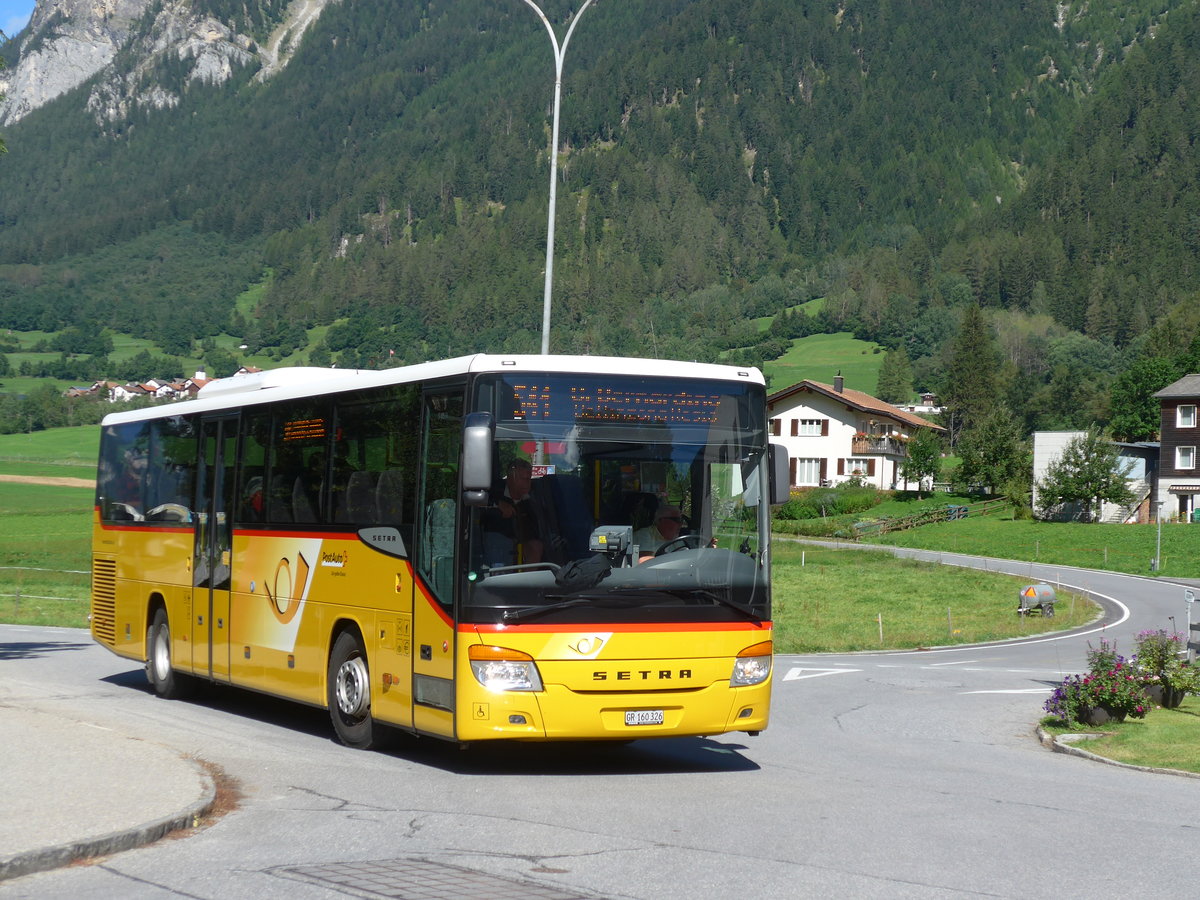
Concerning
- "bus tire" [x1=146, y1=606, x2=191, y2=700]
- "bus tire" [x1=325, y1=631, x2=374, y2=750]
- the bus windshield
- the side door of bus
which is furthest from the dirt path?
the bus windshield

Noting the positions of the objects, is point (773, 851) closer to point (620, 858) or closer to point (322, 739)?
point (620, 858)

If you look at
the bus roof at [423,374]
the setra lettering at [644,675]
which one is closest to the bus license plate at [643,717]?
the setra lettering at [644,675]

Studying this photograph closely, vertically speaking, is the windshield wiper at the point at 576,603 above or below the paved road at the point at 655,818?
above

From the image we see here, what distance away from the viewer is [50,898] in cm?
741

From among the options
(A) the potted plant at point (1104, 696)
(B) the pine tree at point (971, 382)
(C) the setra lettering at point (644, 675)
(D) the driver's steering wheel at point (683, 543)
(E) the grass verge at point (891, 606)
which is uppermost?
(B) the pine tree at point (971, 382)

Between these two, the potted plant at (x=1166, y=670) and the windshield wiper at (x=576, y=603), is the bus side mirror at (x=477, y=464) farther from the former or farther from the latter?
the potted plant at (x=1166, y=670)

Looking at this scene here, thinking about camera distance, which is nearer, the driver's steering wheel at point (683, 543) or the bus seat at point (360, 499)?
the driver's steering wheel at point (683, 543)

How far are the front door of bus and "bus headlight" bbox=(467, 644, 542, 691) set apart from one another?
529 centimetres

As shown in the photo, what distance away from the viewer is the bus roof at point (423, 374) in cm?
1171

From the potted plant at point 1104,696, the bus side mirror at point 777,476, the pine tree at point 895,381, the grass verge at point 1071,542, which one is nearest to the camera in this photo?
the bus side mirror at point 777,476

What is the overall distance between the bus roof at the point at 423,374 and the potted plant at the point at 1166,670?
815 centimetres

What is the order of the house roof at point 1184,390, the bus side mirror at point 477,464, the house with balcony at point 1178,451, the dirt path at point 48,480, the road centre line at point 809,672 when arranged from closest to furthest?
the bus side mirror at point 477,464 < the road centre line at point 809,672 < the house with balcony at point 1178,451 < the house roof at point 1184,390 < the dirt path at point 48,480

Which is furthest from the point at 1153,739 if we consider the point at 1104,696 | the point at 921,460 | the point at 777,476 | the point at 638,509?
the point at 921,460

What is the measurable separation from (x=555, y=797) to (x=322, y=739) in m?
4.04
